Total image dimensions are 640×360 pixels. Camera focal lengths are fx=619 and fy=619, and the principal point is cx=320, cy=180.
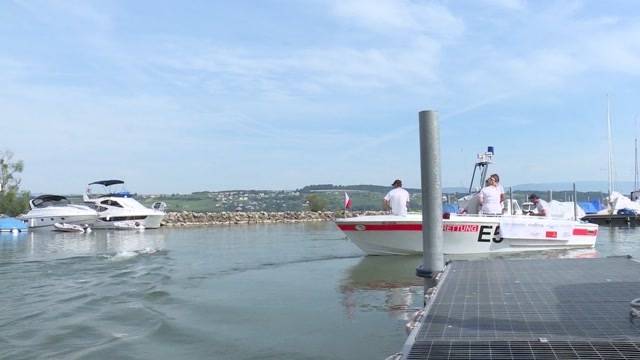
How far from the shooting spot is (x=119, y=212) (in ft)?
137

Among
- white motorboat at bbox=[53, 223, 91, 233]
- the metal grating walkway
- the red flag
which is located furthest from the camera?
white motorboat at bbox=[53, 223, 91, 233]

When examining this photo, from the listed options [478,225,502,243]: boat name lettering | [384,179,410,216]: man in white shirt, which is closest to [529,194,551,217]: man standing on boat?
[478,225,502,243]: boat name lettering

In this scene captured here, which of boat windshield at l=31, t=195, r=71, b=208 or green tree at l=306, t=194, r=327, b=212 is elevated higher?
boat windshield at l=31, t=195, r=71, b=208

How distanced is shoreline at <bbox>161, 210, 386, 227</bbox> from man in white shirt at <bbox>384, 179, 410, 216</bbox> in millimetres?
34113

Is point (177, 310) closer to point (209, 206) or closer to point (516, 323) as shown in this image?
point (516, 323)

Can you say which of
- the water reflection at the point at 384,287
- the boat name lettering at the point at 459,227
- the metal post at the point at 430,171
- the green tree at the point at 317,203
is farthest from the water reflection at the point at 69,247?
the green tree at the point at 317,203

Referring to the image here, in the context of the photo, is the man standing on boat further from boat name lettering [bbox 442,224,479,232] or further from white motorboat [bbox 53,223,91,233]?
white motorboat [bbox 53,223,91,233]

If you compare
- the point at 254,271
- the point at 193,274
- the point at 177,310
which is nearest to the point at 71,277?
the point at 193,274

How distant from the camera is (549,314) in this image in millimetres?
5008

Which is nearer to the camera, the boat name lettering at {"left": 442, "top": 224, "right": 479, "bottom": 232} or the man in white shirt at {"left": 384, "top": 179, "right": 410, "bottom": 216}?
the boat name lettering at {"left": 442, "top": 224, "right": 479, "bottom": 232}

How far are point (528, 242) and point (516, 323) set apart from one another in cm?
1194

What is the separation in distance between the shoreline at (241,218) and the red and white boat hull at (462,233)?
33.5m

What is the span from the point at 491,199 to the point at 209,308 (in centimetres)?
865

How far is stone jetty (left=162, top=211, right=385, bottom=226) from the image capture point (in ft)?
171
